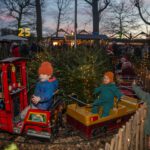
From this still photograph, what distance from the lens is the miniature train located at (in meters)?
5.61

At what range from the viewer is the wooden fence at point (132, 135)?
11.6 ft

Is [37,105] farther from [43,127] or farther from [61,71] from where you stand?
[61,71]

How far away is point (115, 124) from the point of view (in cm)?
635

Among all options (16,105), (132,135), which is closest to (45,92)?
(16,105)

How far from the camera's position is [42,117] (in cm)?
558

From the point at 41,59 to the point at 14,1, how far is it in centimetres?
3108

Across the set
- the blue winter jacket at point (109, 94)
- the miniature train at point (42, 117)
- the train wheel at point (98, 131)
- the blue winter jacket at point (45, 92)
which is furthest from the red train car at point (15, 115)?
the blue winter jacket at point (109, 94)

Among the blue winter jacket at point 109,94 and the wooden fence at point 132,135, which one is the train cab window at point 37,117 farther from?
the wooden fence at point 132,135

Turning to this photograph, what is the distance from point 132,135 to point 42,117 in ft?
6.30

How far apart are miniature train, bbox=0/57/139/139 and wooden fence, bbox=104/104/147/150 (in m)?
1.22

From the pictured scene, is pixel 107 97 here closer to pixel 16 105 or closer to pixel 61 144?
pixel 61 144

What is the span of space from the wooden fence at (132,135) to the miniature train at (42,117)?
4.01 feet

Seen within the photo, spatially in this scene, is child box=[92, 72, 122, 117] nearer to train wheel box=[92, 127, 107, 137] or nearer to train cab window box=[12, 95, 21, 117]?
train wheel box=[92, 127, 107, 137]

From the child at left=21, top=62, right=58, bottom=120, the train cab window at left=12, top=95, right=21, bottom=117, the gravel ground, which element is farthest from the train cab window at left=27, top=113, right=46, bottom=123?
the train cab window at left=12, top=95, right=21, bottom=117
